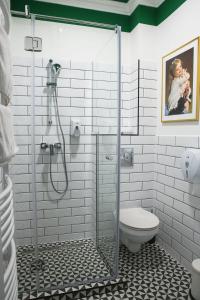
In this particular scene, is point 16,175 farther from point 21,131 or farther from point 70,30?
point 70,30

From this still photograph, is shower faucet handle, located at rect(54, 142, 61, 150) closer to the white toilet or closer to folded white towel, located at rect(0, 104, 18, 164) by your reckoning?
the white toilet

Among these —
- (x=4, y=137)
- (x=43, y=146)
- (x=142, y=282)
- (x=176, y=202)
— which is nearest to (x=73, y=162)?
(x=43, y=146)

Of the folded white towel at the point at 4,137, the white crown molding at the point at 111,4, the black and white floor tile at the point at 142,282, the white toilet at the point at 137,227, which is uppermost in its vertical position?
the white crown molding at the point at 111,4

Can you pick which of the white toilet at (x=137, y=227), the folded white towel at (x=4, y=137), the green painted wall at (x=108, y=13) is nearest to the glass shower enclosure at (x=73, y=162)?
the white toilet at (x=137, y=227)

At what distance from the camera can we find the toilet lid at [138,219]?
2059mm

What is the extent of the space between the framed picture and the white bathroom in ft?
0.04

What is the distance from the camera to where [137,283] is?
192 cm

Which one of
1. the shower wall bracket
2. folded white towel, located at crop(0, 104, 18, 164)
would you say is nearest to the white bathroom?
the shower wall bracket

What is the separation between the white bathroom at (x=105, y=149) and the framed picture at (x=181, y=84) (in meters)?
0.01

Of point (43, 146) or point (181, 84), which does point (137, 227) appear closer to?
point (43, 146)

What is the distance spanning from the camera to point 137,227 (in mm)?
2025

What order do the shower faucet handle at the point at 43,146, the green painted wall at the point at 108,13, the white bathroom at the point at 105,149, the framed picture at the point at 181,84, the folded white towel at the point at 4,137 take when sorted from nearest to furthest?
the folded white towel at the point at 4,137 < the white bathroom at the point at 105,149 < the framed picture at the point at 181,84 < the shower faucet handle at the point at 43,146 < the green painted wall at the point at 108,13

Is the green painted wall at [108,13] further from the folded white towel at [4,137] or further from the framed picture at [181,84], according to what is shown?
the folded white towel at [4,137]

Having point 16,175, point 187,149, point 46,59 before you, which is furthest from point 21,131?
point 187,149
